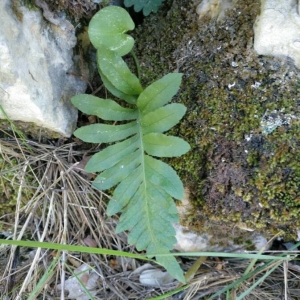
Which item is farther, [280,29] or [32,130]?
[32,130]

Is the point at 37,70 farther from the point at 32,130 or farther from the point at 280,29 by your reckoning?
the point at 280,29

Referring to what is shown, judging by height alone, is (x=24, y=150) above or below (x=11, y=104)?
below

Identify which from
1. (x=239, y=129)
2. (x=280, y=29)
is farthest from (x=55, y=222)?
(x=280, y=29)

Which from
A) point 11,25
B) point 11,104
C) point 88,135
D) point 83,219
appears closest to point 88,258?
point 83,219

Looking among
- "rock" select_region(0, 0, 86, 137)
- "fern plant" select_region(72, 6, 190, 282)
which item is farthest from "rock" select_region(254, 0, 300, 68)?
"rock" select_region(0, 0, 86, 137)

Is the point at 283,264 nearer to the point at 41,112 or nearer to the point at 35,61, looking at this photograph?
the point at 41,112

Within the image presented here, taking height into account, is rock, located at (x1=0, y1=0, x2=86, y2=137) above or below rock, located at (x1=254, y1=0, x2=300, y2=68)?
above

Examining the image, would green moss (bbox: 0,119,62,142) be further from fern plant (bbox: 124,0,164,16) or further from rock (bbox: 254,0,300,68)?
rock (bbox: 254,0,300,68)
